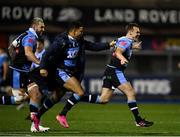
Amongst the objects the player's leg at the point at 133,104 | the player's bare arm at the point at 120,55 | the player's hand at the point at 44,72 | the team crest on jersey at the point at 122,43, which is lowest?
the player's leg at the point at 133,104

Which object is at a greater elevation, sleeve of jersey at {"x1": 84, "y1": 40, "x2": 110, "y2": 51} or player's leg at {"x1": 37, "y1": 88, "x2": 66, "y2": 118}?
sleeve of jersey at {"x1": 84, "y1": 40, "x2": 110, "y2": 51}

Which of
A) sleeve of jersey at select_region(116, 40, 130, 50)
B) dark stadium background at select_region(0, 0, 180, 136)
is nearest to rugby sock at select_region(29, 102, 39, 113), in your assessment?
sleeve of jersey at select_region(116, 40, 130, 50)

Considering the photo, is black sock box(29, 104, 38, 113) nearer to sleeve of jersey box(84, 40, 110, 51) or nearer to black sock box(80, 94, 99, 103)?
black sock box(80, 94, 99, 103)

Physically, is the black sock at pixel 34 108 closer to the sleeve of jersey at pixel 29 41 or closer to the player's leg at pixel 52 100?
the player's leg at pixel 52 100

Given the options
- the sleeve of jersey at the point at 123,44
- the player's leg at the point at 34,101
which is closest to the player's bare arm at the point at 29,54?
the player's leg at the point at 34,101

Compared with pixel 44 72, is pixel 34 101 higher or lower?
lower

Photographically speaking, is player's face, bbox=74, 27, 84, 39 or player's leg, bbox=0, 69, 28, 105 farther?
player's leg, bbox=0, 69, 28, 105

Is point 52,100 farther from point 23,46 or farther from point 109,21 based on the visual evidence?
point 109,21

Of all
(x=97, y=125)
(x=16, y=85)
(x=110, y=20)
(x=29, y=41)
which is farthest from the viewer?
(x=110, y=20)

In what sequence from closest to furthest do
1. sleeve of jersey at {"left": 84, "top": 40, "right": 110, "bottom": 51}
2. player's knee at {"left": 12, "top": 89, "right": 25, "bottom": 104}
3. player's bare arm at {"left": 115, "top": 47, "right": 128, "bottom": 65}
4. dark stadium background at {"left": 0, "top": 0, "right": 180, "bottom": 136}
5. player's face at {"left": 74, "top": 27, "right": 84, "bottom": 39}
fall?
player's bare arm at {"left": 115, "top": 47, "right": 128, "bottom": 65} < player's face at {"left": 74, "top": 27, "right": 84, "bottom": 39} < sleeve of jersey at {"left": 84, "top": 40, "right": 110, "bottom": 51} < player's knee at {"left": 12, "top": 89, "right": 25, "bottom": 104} < dark stadium background at {"left": 0, "top": 0, "right": 180, "bottom": 136}

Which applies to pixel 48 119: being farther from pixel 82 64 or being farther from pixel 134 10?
pixel 134 10

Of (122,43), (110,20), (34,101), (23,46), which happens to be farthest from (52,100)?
(110,20)

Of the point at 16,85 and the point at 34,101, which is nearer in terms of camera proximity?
the point at 34,101

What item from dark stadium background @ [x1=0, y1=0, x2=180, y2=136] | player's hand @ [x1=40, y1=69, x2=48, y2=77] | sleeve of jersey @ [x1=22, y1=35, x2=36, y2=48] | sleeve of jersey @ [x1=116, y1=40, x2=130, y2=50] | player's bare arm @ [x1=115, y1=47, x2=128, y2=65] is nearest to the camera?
player's bare arm @ [x1=115, y1=47, x2=128, y2=65]
